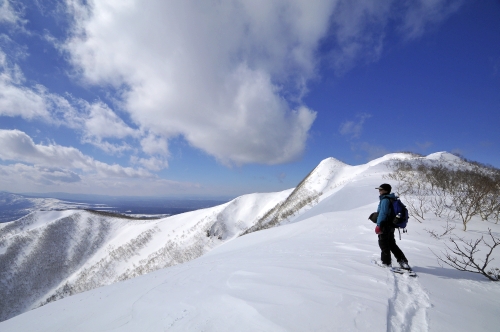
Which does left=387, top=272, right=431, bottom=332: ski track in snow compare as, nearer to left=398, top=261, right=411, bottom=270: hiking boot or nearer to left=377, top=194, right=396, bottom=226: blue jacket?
left=398, top=261, right=411, bottom=270: hiking boot

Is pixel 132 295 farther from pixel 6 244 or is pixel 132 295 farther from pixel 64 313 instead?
pixel 6 244

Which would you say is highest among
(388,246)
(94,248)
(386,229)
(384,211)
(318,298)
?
(384,211)

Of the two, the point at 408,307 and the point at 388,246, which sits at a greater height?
the point at 388,246

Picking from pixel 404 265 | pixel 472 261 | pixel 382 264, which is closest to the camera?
pixel 472 261

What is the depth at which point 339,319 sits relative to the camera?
2.45 meters

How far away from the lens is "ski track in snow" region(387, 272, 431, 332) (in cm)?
244

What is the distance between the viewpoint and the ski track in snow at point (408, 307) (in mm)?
2439

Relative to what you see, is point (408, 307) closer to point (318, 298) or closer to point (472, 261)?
point (318, 298)

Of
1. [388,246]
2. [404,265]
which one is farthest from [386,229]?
[404,265]

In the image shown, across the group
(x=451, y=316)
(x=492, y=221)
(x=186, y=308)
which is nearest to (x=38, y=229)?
(x=186, y=308)

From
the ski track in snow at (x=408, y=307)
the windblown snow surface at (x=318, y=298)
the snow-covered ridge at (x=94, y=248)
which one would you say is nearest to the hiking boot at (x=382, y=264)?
the windblown snow surface at (x=318, y=298)

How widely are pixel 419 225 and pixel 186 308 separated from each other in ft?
31.6

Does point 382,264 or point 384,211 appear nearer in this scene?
point 382,264

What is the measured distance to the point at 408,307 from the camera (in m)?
2.82
